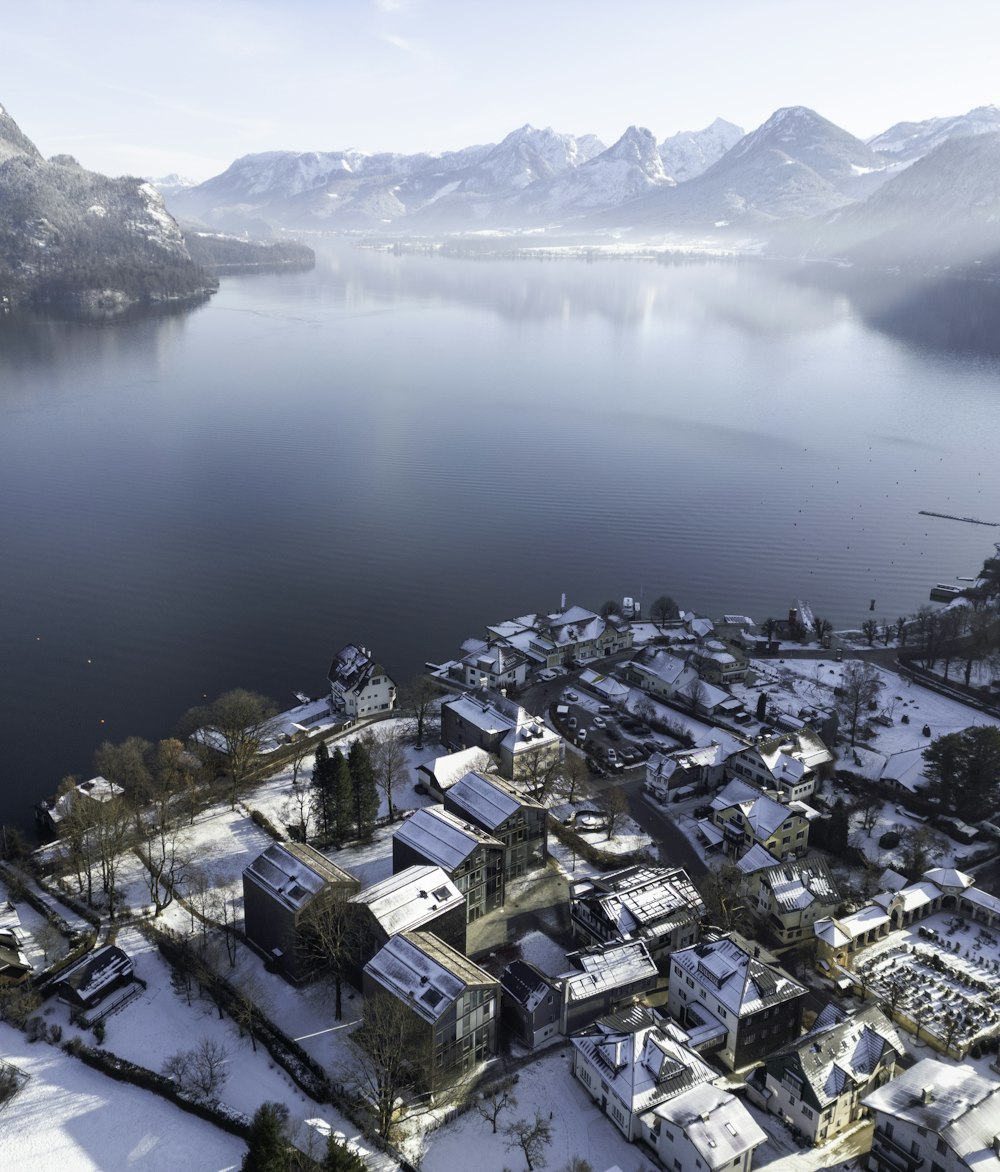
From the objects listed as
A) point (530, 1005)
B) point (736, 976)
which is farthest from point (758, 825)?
point (530, 1005)

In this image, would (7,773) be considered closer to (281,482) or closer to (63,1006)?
(63,1006)

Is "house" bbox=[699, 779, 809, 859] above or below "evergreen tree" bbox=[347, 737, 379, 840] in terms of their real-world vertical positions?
below

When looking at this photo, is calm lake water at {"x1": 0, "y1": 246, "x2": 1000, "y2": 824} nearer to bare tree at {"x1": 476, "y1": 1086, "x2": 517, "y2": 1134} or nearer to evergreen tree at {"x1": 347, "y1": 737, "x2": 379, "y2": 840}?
evergreen tree at {"x1": 347, "y1": 737, "x2": 379, "y2": 840}

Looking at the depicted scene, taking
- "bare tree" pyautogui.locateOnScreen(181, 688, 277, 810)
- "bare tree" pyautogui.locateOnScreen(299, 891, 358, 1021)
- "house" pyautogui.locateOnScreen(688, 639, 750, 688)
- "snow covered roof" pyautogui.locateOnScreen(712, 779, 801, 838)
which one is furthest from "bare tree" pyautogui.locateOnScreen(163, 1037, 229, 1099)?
"house" pyautogui.locateOnScreen(688, 639, 750, 688)

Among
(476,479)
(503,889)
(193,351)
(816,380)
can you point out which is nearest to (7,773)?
(503,889)

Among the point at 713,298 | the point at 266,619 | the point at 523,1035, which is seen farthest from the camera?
the point at 713,298

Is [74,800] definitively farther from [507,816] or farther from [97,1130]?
[507,816]

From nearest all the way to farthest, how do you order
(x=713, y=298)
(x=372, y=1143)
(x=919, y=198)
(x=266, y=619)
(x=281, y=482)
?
(x=372, y=1143)
(x=266, y=619)
(x=281, y=482)
(x=713, y=298)
(x=919, y=198)
